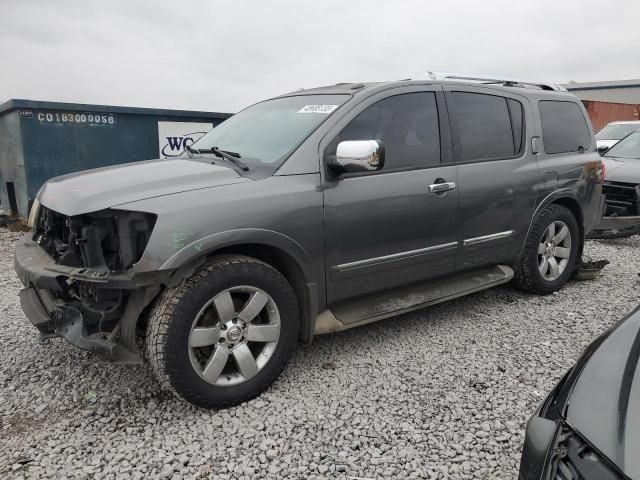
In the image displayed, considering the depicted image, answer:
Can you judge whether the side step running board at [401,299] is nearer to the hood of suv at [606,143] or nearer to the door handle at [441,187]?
the door handle at [441,187]

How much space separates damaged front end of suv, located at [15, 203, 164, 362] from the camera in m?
2.48

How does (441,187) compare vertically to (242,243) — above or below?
above

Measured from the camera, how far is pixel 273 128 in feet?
11.3

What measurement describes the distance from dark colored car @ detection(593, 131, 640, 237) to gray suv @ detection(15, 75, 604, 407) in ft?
8.46

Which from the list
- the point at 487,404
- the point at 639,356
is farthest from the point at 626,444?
the point at 487,404

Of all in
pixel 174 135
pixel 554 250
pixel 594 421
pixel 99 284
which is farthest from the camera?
pixel 174 135

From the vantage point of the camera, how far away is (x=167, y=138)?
8102 mm

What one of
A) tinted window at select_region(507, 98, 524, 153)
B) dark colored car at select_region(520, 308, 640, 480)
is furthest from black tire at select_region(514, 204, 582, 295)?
dark colored car at select_region(520, 308, 640, 480)

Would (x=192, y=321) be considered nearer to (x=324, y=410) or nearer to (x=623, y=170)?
(x=324, y=410)

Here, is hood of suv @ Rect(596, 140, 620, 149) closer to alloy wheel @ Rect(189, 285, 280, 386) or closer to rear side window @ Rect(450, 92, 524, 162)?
rear side window @ Rect(450, 92, 524, 162)

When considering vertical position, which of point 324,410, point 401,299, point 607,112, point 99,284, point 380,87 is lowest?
point 324,410

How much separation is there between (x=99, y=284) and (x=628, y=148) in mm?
8415

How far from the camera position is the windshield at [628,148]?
7883 millimetres

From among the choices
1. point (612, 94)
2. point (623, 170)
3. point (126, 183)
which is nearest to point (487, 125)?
point (126, 183)
